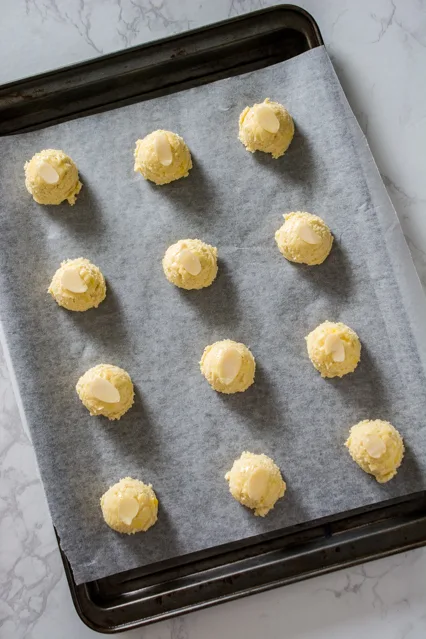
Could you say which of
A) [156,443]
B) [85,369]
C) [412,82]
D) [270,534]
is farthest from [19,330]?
[412,82]

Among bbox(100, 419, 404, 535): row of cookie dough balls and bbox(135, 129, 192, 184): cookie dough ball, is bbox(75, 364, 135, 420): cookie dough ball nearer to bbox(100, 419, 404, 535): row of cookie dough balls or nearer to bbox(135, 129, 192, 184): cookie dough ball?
bbox(100, 419, 404, 535): row of cookie dough balls

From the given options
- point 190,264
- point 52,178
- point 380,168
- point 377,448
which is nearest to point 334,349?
point 377,448

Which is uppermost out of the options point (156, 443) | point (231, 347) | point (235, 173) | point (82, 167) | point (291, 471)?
point (82, 167)

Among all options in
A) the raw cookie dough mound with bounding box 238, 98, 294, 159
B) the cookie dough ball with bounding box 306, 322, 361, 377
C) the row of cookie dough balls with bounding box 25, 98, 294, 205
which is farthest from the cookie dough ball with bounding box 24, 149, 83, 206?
the cookie dough ball with bounding box 306, 322, 361, 377

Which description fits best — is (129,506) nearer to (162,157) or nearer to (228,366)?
(228,366)

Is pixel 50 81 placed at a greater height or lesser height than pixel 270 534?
greater

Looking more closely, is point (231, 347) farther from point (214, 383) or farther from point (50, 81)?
point (50, 81)
